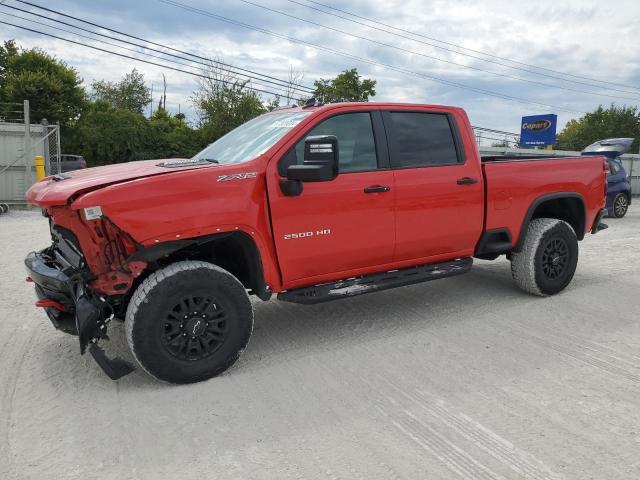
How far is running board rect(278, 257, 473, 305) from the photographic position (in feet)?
13.5

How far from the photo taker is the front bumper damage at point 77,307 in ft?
11.2

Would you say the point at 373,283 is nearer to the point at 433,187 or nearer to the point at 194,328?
the point at 433,187

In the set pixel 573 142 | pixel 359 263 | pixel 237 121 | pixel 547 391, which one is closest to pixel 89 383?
pixel 359 263

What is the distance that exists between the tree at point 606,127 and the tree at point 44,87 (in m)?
53.3

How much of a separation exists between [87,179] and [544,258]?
441cm

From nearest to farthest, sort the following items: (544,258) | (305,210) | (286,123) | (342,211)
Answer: (305,210), (342,211), (286,123), (544,258)

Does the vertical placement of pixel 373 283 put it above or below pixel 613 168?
below

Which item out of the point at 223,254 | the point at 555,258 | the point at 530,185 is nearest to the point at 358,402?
the point at 223,254

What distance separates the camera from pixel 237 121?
34344mm

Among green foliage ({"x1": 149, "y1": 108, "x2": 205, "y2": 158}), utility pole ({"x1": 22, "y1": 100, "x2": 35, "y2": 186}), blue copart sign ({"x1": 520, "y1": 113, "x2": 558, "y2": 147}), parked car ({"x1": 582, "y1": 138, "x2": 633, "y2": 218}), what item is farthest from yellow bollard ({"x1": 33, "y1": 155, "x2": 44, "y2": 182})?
blue copart sign ({"x1": 520, "y1": 113, "x2": 558, "y2": 147})

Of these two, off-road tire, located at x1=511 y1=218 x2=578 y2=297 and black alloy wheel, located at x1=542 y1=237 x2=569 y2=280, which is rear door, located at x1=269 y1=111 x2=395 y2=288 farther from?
black alloy wheel, located at x1=542 y1=237 x2=569 y2=280

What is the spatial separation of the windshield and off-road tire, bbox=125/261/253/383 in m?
0.95

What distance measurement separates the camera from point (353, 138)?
4.38 m

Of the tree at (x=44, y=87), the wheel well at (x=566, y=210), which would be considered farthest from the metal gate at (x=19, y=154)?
the tree at (x=44, y=87)
